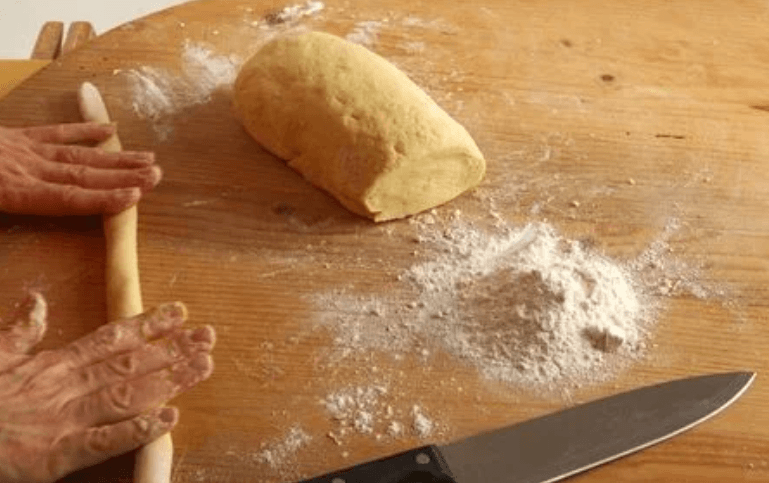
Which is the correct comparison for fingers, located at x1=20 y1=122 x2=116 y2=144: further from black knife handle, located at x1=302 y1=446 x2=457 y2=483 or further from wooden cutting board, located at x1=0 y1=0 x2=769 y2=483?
black knife handle, located at x1=302 y1=446 x2=457 y2=483

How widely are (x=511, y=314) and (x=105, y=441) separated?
0.41 meters

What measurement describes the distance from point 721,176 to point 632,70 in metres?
0.21

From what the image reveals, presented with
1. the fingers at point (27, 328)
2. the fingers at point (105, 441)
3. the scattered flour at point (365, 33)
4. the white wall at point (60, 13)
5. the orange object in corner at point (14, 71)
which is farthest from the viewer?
the white wall at point (60, 13)

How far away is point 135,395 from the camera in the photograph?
911mm

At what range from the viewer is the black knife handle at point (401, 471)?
2.84 ft

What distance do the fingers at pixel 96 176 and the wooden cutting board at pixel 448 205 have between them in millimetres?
27

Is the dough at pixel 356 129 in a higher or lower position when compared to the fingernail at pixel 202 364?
higher

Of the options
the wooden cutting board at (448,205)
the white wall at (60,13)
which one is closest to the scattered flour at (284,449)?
the wooden cutting board at (448,205)

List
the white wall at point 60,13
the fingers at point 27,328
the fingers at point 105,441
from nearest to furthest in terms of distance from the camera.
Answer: the fingers at point 105,441
the fingers at point 27,328
the white wall at point 60,13

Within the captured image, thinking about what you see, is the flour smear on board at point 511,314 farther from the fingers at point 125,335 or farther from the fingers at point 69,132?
the fingers at point 69,132

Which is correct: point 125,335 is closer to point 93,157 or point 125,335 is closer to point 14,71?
point 93,157

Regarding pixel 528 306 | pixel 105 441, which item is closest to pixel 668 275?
pixel 528 306

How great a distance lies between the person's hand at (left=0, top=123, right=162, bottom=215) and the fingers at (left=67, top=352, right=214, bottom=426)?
0.80ft

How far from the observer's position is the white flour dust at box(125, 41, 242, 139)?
1240mm
